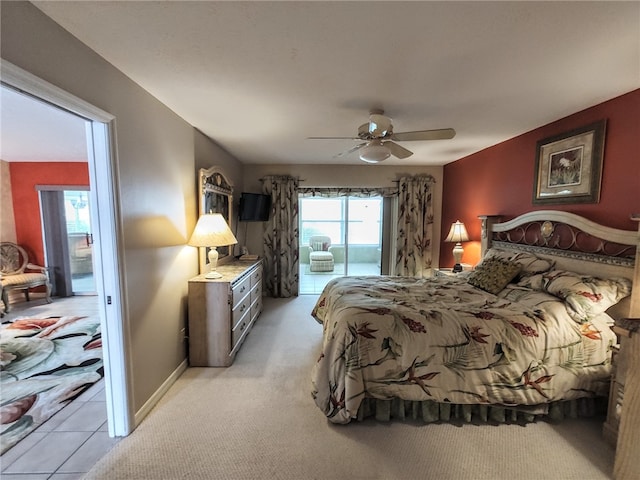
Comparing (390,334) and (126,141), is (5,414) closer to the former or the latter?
(126,141)

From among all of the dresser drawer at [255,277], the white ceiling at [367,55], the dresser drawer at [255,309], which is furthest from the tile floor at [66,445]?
the white ceiling at [367,55]

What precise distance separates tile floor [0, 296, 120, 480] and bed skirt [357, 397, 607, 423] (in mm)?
1784

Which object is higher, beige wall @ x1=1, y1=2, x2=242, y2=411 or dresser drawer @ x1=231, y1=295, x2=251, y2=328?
beige wall @ x1=1, y1=2, x2=242, y2=411

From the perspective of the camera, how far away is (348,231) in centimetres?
542

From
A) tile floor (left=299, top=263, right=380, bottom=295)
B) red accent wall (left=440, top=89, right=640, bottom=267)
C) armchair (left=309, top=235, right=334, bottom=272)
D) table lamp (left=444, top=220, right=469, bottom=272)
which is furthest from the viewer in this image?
armchair (left=309, top=235, right=334, bottom=272)

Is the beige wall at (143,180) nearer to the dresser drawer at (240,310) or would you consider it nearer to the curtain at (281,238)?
the dresser drawer at (240,310)

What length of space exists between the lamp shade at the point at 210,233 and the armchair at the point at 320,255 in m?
3.20

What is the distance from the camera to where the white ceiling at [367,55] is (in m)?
1.27

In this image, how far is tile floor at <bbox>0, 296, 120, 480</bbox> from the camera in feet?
5.32

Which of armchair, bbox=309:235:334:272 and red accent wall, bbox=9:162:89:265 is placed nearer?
red accent wall, bbox=9:162:89:265

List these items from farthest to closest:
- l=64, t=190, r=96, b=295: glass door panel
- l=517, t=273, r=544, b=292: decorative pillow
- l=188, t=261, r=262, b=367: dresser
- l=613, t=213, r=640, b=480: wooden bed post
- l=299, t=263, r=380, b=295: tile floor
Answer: l=299, t=263, r=380, b=295: tile floor → l=64, t=190, r=96, b=295: glass door panel → l=188, t=261, r=262, b=367: dresser → l=517, t=273, r=544, b=292: decorative pillow → l=613, t=213, r=640, b=480: wooden bed post

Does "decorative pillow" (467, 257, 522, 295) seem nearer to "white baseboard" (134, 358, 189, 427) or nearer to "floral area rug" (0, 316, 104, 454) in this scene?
"white baseboard" (134, 358, 189, 427)

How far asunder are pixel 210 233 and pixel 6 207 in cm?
446

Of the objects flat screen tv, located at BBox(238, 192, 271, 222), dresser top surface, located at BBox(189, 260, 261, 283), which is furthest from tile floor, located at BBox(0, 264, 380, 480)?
flat screen tv, located at BBox(238, 192, 271, 222)
